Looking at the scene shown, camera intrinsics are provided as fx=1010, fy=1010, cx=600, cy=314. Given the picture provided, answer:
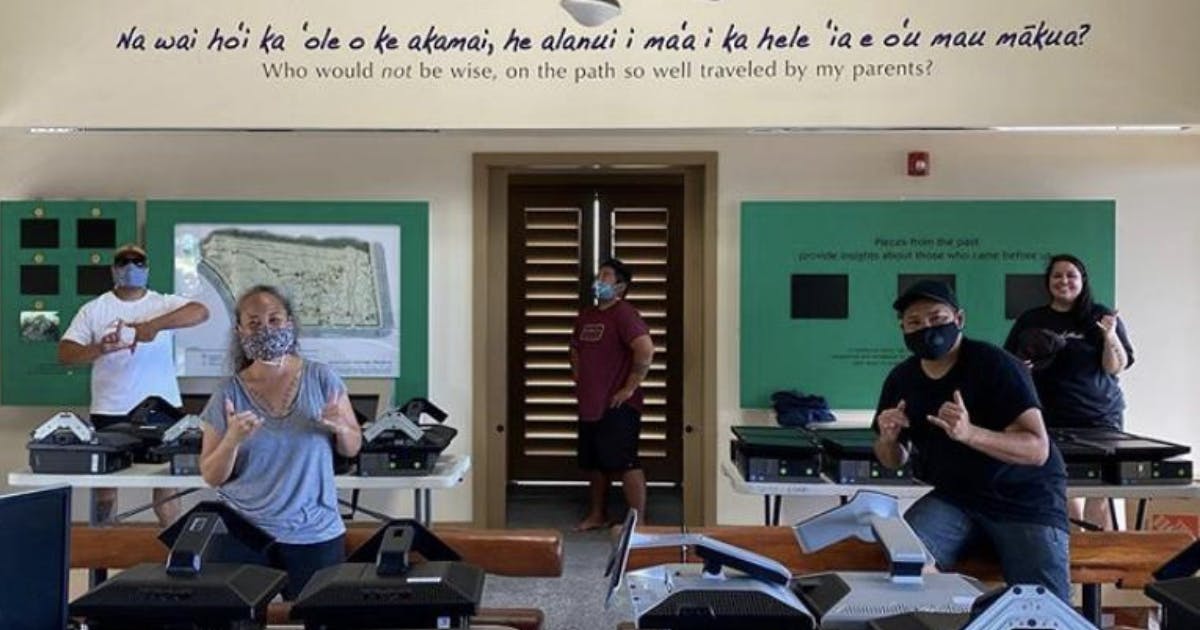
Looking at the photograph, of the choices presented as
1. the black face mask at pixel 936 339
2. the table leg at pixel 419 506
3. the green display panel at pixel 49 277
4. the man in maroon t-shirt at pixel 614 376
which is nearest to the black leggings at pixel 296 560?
the table leg at pixel 419 506

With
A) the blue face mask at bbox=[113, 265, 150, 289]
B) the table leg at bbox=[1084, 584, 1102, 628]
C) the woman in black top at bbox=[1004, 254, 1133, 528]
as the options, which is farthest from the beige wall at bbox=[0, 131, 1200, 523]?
the table leg at bbox=[1084, 584, 1102, 628]

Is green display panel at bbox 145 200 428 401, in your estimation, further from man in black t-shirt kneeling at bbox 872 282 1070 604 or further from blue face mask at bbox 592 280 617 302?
man in black t-shirt kneeling at bbox 872 282 1070 604

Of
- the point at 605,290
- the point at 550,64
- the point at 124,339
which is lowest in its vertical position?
the point at 124,339

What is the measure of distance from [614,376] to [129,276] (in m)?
2.60

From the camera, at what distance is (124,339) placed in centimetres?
482

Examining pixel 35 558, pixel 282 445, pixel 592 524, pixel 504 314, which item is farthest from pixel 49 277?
pixel 35 558

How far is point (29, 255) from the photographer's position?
5543 mm

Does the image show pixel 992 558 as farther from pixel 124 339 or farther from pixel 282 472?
pixel 124 339

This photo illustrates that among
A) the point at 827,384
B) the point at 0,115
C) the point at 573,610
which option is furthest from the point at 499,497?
the point at 0,115

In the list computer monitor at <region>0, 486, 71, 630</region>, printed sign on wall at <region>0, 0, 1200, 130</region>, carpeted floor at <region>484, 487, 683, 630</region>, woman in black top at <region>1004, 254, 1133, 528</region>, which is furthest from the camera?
woman in black top at <region>1004, 254, 1133, 528</region>

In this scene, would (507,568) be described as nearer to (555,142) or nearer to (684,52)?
(684,52)

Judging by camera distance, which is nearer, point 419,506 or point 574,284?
point 419,506

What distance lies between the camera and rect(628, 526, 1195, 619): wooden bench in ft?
9.53

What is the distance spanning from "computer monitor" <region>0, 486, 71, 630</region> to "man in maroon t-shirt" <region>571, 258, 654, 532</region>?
4.35 meters
